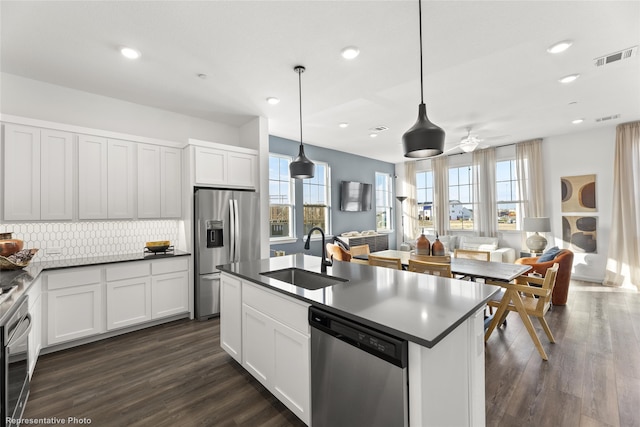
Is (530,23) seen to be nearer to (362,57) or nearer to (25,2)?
(362,57)

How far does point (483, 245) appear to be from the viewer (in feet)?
21.2

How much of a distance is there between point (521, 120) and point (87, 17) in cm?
589

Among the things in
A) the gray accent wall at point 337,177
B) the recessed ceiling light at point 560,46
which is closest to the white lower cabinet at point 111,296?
the gray accent wall at point 337,177

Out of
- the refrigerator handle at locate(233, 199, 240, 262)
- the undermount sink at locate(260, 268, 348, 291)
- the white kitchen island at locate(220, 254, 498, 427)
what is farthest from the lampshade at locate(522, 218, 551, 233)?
the refrigerator handle at locate(233, 199, 240, 262)

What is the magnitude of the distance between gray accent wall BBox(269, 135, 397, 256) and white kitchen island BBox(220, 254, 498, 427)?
3.39 metres

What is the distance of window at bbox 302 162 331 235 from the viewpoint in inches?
247

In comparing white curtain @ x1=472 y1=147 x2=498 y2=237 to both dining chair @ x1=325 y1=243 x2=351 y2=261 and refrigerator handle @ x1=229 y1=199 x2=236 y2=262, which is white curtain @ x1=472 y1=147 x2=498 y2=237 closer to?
dining chair @ x1=325 y1=243 x2=351 y2=261

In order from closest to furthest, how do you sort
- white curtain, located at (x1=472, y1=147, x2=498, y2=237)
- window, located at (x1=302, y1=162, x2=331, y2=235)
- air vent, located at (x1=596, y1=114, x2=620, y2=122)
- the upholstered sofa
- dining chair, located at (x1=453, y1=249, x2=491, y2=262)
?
dining chair, located at (x1=453, y1=249, x2=491, y2=262)
air vent, located at (x1=596, y1=114, x2=620, y2=122)
the upholstered sofa
window, located at (x1=302, y1=162, x2=331, y2=235)
white curtain, located at (x1=472, y1=147, x2=498, y2=237)

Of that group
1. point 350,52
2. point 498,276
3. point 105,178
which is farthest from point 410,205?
point 105,178

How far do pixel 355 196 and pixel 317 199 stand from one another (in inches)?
48.5

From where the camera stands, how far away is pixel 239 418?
1.89m

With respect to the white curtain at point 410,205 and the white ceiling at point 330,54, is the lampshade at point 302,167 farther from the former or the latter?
the white curtain at point 410,205

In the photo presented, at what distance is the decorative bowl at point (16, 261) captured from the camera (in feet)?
7.84

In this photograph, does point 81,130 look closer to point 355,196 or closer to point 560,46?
point 560,46
